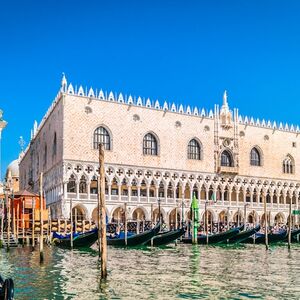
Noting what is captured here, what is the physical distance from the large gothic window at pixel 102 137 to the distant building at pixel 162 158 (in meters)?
0.05

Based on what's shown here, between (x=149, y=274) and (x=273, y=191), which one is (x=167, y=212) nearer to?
(x=273, y=191)

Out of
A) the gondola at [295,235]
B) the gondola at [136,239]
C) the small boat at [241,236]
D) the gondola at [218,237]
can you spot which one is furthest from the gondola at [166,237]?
the gondola at [295,235]

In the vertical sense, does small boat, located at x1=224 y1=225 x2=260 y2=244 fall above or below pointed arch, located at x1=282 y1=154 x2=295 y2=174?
below

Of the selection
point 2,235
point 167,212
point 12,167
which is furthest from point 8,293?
point 12,167

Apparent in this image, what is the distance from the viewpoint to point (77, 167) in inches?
980

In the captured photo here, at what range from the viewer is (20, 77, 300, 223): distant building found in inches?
989

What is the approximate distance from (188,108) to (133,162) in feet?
15.1

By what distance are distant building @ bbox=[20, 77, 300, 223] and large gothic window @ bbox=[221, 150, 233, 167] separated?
56mm

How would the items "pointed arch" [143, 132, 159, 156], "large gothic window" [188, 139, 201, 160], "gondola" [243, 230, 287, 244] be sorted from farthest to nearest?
"large gothic window" [188, 139, 201, 160] < "pointed arch" [143, 132, 159, 156] < "gondola" [243, 230, 287, 244]

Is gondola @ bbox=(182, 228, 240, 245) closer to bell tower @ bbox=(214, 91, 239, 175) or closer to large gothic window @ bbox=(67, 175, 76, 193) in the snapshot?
large gothic window @ bbox=(67, 175, 76, 193)

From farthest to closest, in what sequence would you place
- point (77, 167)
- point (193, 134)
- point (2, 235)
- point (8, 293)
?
point (193, 134), point (77, 167), point (2, 235), point (8, 293)

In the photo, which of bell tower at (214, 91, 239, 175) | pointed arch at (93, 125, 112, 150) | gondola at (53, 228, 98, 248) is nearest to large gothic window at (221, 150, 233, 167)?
bell tower at (214, 91, 239, 175)

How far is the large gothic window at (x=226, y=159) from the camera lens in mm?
29656

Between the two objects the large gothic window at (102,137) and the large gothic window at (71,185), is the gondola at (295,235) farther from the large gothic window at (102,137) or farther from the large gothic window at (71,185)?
the large gothic window at (71,185)
